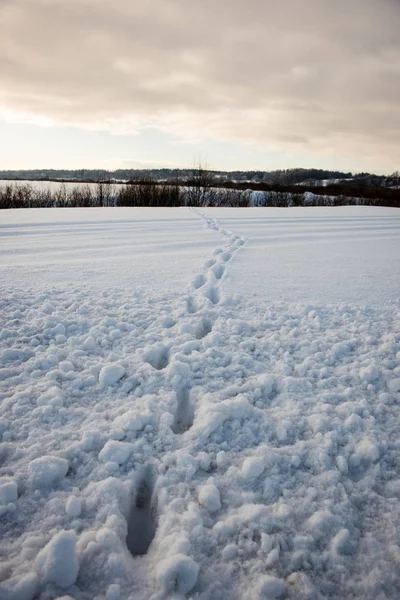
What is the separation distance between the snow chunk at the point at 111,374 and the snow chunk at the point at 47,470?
566 millimetres

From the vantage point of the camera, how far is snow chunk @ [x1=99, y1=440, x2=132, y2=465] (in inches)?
57.1

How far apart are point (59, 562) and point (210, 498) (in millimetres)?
550

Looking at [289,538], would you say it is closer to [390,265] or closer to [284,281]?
[284,281]

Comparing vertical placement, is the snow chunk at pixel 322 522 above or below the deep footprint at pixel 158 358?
below

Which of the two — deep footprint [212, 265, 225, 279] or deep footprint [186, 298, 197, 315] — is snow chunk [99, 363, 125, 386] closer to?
deep footprint [186, 298, 197, 315]


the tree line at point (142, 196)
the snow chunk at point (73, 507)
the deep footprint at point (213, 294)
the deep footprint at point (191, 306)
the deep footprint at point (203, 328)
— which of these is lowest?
the snow chunk at point (73, 507)

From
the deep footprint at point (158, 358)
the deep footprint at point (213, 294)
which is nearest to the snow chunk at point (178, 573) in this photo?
the deep footprint at point (158, 358)

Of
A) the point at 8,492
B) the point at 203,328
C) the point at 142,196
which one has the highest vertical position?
the point at 142,196

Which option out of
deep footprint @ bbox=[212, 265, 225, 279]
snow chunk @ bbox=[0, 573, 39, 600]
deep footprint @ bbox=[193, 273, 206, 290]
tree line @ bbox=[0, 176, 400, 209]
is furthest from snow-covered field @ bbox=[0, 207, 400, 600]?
tree line @ bbox=[0, 176, 400, 209]

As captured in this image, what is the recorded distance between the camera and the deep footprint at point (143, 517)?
123 centimetres

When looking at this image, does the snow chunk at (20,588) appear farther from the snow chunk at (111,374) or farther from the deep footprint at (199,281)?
the deep footprint at (199,281)

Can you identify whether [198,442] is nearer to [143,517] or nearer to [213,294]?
[143,517]

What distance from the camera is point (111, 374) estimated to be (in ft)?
6.43

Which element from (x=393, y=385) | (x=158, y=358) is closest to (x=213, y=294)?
(x=158, y=358)
